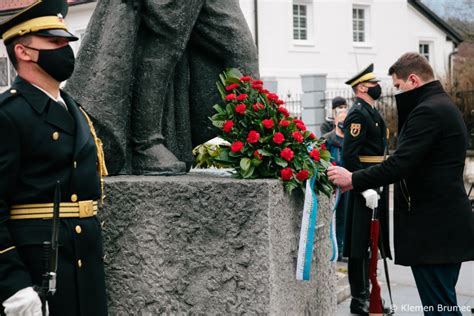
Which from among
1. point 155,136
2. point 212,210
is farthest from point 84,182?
point 155,136

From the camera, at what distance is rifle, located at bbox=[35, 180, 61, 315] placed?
3.09 meters

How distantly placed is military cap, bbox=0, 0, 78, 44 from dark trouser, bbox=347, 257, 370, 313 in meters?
3.94

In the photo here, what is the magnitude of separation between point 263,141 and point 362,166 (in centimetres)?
308

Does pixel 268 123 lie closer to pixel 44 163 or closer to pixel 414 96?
pixel 414 96

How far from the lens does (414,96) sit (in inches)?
182

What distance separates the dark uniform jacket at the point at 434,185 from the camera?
4.43m

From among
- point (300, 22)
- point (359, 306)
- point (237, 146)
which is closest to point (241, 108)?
point (237, 146)

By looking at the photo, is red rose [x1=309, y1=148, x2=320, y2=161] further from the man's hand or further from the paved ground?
the paved ground

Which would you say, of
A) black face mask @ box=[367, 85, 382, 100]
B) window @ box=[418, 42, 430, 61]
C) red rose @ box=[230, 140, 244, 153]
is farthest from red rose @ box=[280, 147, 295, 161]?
window @ box=[418, 42, 430, 61]

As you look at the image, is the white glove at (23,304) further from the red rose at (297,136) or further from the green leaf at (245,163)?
the red rose at (297,136)

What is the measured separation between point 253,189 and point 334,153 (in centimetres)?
580

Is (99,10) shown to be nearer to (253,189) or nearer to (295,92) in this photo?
(253,189)

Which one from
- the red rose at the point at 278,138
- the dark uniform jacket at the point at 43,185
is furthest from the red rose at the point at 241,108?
the dark uniform jacket at the point at 43,185

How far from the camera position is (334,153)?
31.4ft
